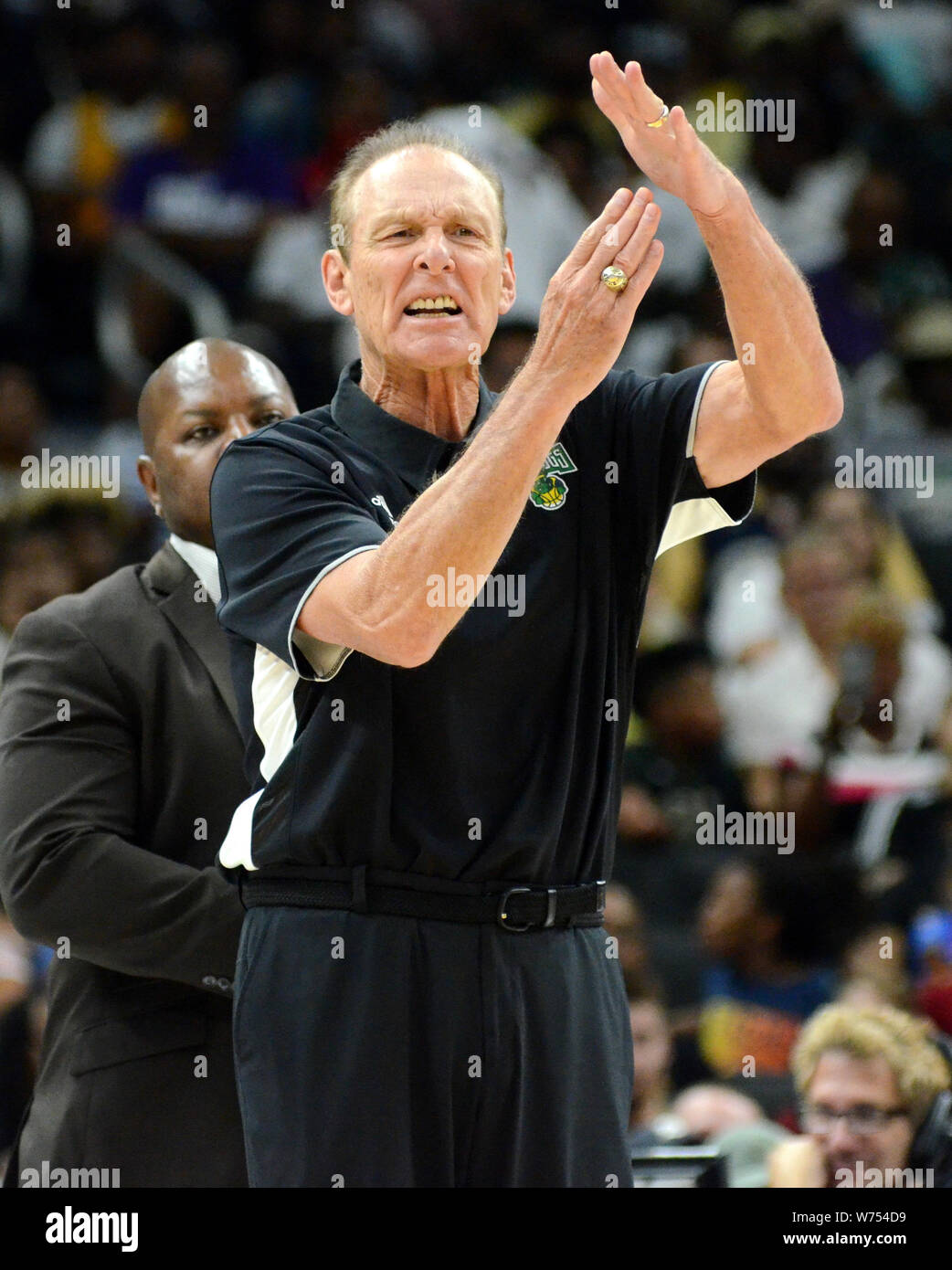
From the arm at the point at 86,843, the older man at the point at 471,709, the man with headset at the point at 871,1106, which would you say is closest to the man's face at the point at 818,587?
the man with headset at the point at 871,1106

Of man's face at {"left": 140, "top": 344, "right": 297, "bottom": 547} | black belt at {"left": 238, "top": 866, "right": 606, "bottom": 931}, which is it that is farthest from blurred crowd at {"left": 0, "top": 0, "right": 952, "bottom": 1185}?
black belt at {"left": 238, "top": 866, "right": 606, "bottom": 931}

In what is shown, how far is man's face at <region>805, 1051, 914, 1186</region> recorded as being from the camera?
11.4ft

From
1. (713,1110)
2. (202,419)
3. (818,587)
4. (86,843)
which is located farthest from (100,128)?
(86,843)

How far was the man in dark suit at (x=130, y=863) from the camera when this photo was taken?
2734 mm

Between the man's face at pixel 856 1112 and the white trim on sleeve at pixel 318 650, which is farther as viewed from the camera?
the man's face at pixel 856 1112

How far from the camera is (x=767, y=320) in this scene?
2254mm

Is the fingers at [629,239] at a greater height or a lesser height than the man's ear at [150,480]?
lesser

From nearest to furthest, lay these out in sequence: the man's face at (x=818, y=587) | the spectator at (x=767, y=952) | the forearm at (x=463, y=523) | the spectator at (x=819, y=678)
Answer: the forearm at (x=463, y=523), the spectator at (x=767, y=952), the spectator at (x=819, y=678), the man's face at (x=818, y=587)

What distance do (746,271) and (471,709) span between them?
0.63 metres

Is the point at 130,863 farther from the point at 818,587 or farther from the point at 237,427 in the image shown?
the point at 818,587

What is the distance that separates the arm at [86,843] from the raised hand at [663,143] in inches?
47.0

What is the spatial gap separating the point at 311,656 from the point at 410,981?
1.36 ft

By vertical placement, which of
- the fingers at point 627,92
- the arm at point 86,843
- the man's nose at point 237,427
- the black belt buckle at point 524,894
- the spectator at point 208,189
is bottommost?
the black belt buckle at point 524,894

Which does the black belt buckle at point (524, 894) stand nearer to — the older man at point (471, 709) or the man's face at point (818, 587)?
the older man at point (471, 709)
